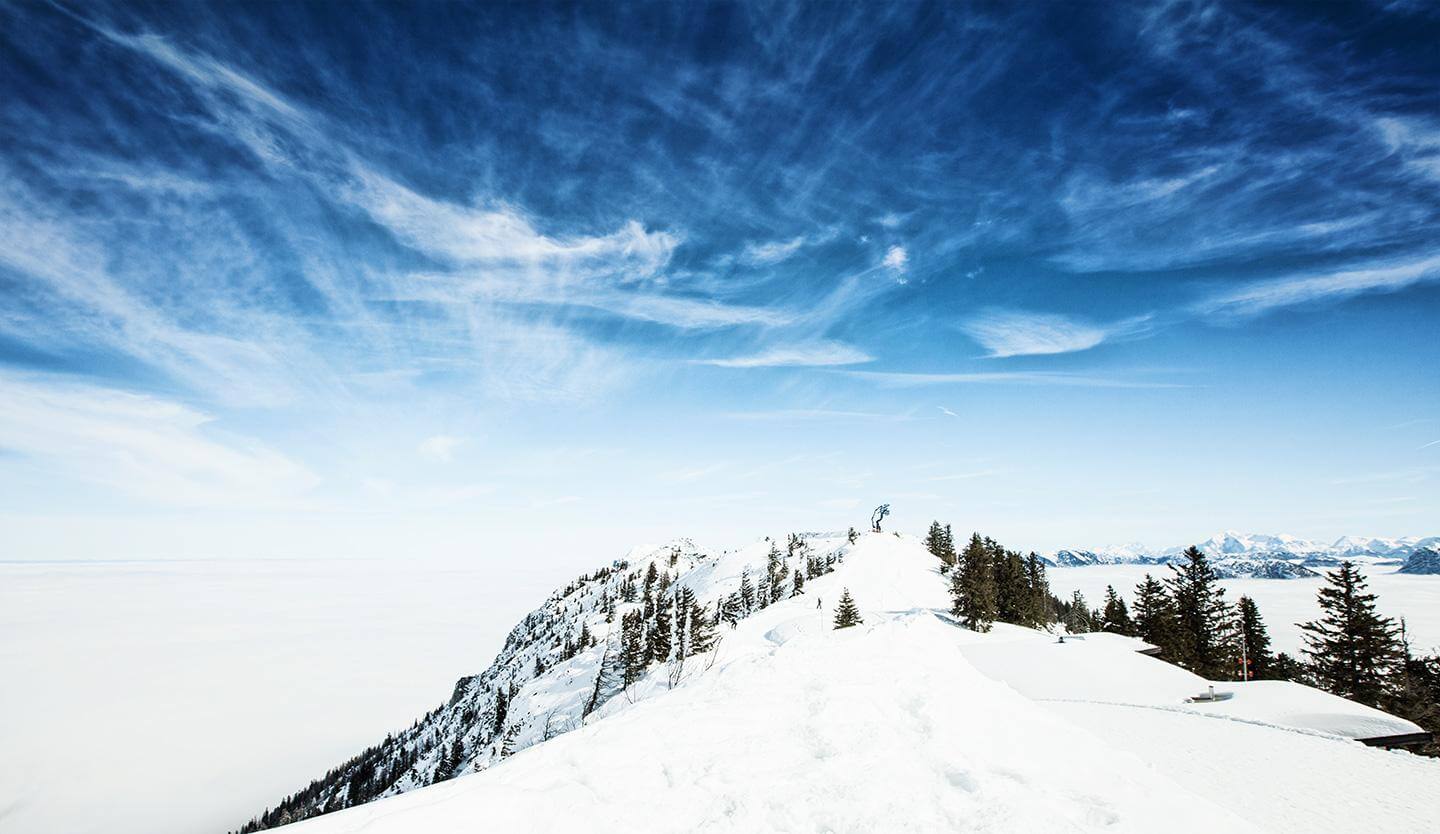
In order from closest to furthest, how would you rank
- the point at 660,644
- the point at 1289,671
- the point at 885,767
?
the point at 885,767
the point at 1289,671
the point at 660,644

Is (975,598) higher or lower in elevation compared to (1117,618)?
higher

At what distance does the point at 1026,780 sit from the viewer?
7.54 meters

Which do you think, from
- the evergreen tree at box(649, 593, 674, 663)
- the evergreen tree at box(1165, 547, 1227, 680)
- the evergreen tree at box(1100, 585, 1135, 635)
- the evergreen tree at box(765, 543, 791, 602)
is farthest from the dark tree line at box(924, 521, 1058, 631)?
the evergreen tree at box(765, 543, 791, 602)

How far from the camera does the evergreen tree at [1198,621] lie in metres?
51.5

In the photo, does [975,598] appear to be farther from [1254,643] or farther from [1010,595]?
[1254,643]

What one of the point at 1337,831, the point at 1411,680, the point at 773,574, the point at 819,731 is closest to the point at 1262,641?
the point at 1411,680

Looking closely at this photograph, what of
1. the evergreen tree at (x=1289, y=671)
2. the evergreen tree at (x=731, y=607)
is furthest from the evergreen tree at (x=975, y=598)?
the evergreen tree at (x=731, y=607)

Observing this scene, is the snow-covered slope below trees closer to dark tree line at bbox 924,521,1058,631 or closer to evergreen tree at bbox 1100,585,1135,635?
dark tree line at bbox 924,521,1058,631

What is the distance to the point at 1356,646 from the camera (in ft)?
144

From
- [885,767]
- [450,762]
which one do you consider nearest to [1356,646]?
[885,767]

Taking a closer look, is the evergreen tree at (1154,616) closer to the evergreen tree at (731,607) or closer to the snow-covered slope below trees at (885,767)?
the snow-covered slope below trees at (885,767)

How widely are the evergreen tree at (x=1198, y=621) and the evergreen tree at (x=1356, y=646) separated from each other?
736 cm

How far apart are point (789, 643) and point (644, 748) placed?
23.7ft

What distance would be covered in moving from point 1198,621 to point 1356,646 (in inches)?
421
